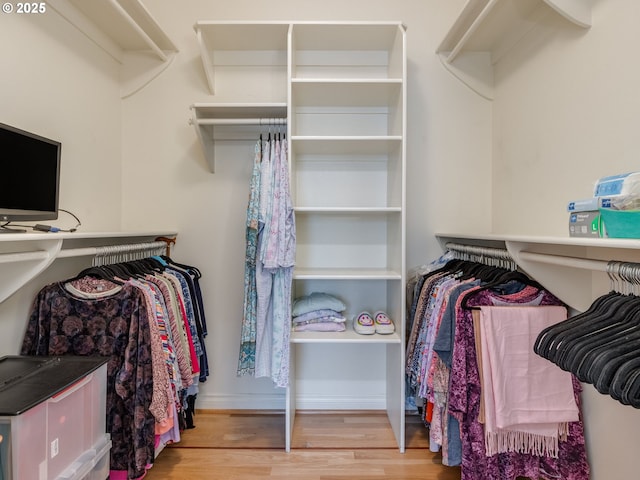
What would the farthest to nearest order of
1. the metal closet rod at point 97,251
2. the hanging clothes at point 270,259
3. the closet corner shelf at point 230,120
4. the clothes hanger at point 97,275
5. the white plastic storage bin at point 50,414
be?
the closet corner shelf at point 230,120 → the hanging clothes at point 270,259 → the clothes hanger at point 97,275 → the metal closet rod at point 97,251 → the white plastic storage bin at point 50,414

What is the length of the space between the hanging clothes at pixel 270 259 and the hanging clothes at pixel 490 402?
0.78 m

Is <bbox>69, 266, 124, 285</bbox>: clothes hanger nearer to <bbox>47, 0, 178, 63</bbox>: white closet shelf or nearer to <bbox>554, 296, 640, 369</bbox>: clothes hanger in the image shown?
<bbox>47, 0, 178, 63</bbox>: white closet shelf

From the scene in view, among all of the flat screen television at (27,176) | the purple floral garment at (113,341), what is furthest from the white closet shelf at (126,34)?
the purple floral garment at (113,341)

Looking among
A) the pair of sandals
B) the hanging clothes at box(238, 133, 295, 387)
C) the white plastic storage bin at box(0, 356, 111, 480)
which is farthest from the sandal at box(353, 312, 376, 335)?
the white plastic storage bin at box(0, 356, 111, 480)

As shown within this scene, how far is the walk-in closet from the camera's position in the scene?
130 centimetres

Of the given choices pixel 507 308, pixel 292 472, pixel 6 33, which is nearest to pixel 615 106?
pixel 507 308

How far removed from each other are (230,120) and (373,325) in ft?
4.60

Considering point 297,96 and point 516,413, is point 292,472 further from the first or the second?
point 297,96

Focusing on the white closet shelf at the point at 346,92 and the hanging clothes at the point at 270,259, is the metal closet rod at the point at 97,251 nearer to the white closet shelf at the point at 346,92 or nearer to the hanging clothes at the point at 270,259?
the hanging clothes at the point at 270,259

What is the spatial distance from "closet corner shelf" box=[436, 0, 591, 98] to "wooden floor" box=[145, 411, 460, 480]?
83.5 inches

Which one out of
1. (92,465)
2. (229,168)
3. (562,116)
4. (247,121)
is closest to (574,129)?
(562,116)

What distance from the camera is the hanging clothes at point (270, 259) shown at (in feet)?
5.88

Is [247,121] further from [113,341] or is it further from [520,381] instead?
[520,381]

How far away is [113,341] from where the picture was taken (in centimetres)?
143
